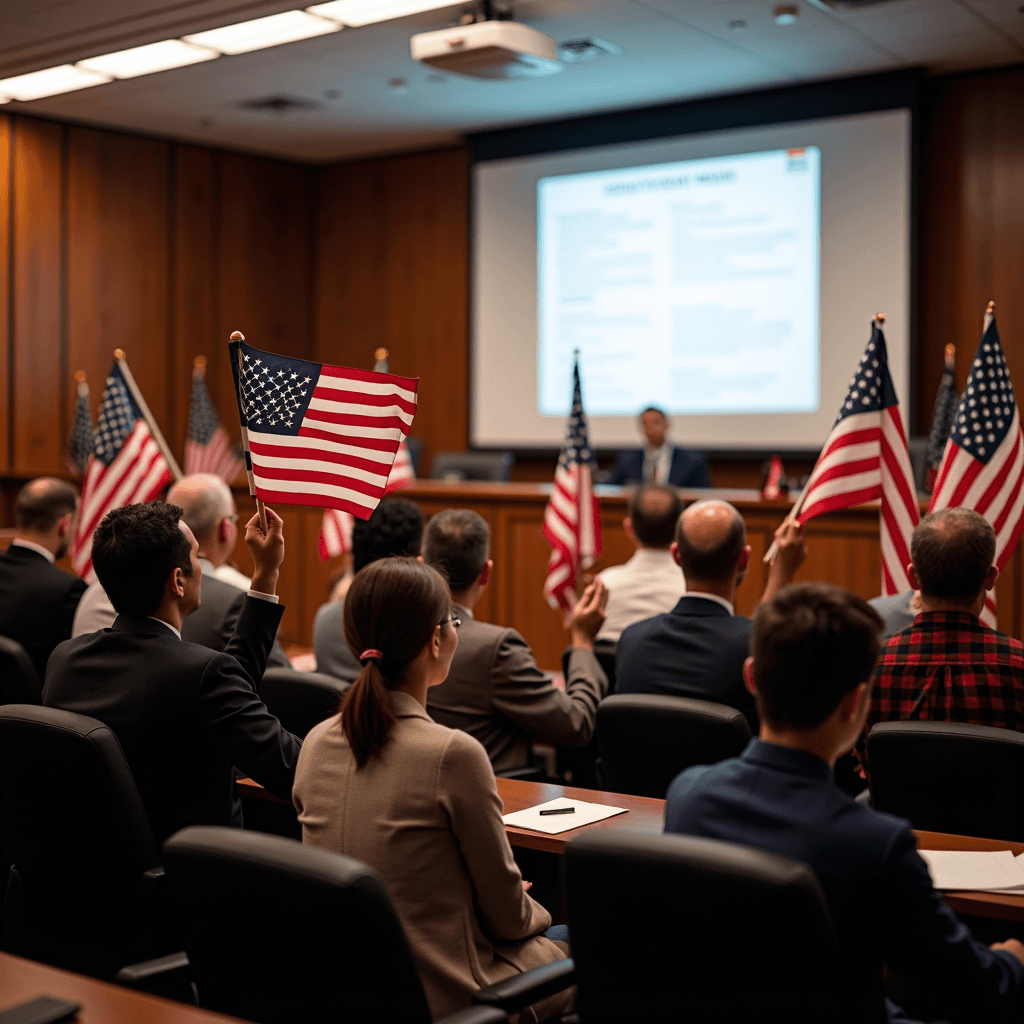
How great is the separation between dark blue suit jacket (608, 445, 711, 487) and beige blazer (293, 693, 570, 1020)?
6.20 metres

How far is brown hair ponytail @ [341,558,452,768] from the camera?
1.93 meters

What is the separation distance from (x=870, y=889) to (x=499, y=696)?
1.68 metres

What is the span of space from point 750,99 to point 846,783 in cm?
620

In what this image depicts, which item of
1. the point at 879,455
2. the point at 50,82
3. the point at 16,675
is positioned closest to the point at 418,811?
the point at 16,675

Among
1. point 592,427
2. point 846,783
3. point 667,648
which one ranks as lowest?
point 846,783

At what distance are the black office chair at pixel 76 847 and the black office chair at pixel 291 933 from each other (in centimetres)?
61

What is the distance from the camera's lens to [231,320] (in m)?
10.5

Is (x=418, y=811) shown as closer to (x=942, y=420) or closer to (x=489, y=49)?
(x=489, y=49)

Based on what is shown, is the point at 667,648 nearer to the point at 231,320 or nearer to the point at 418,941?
Result: the point at 418,941

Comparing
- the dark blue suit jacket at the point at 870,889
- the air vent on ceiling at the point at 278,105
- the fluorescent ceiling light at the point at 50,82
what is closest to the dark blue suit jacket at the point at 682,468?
the air vent on ceiling at the point at 278,105

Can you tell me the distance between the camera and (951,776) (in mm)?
2410

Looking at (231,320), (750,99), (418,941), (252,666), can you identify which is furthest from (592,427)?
(418,941)

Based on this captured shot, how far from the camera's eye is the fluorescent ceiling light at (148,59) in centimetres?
722

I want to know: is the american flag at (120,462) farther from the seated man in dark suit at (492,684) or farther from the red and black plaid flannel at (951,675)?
the red and black plaid flannel at (951,675)
